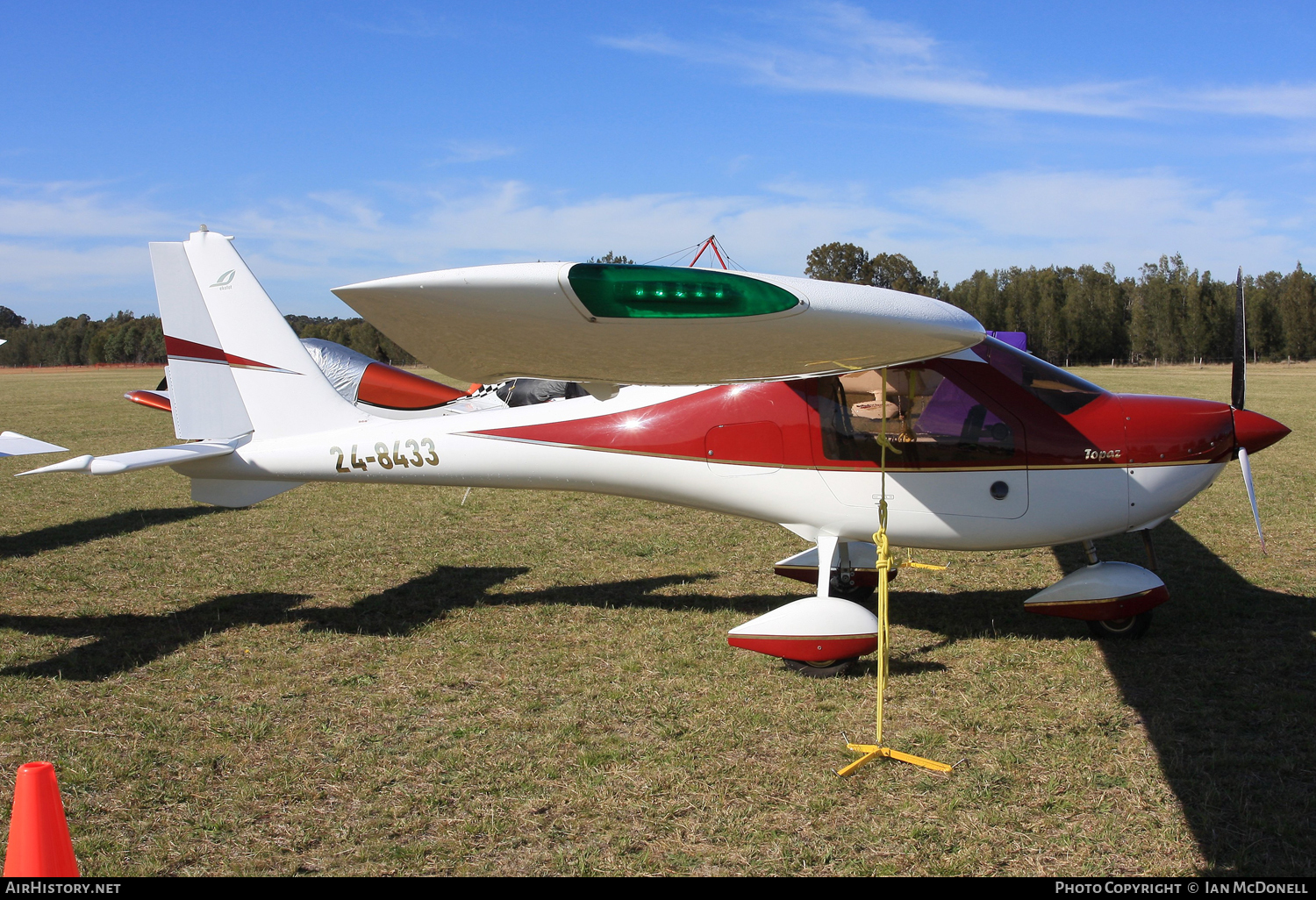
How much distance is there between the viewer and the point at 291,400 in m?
6.30

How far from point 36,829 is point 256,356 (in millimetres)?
4490

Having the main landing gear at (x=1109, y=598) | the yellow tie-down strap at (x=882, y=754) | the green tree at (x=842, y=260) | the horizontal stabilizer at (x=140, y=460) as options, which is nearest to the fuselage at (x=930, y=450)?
the main landing gear at (x=1109, y=598)

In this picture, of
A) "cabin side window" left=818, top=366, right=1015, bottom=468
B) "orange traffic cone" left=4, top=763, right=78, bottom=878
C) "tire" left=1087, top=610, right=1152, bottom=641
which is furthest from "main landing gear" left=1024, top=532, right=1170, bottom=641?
"orange traffic cone" left=4, top=763, right=78, bottom=878

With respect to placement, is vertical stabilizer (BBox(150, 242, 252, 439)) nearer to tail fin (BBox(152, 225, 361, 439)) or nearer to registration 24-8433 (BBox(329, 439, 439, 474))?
tail fin (BBox(152, 225, 361, 439))

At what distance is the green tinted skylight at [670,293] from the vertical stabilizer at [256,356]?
431 cm

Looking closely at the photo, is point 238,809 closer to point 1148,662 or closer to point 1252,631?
point 1148,662

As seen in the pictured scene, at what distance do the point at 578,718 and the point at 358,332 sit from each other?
64271mm

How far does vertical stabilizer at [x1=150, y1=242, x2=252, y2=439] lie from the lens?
6215 mm

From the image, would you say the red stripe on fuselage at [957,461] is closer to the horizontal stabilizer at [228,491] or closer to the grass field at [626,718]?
the grass field at [626,718]

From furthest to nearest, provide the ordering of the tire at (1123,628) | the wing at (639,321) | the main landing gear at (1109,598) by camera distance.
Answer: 1. the tire at (1123,628)
2. the main landing gear at (1109,598)
3. the wing at (639,321)

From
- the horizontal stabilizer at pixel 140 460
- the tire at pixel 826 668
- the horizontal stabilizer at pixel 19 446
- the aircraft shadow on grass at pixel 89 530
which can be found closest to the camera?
the tire at pixel 826 668

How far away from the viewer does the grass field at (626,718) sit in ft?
10.6

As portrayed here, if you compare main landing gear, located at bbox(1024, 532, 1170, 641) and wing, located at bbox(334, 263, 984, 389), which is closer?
wing, located at bbox(334, 263, 984, 389)

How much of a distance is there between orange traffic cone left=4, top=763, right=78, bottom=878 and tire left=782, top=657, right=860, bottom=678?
3.51 m
